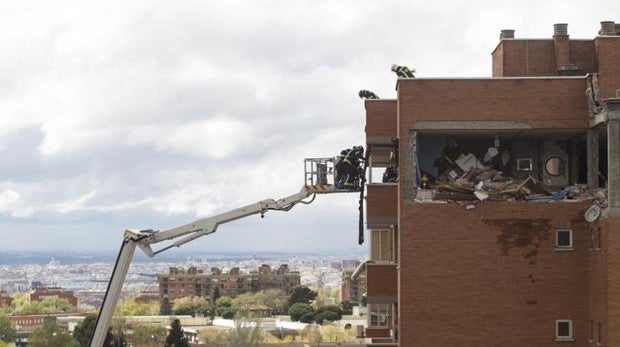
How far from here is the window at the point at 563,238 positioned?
28484 millimetres

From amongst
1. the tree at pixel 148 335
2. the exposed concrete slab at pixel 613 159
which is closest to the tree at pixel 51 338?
the tree at pixel 148 335

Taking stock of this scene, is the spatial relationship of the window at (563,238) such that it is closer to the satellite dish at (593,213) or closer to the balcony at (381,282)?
the satellite dish at (593,213)

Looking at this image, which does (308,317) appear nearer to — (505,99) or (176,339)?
(176,339)

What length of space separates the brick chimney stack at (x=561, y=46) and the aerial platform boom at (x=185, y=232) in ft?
20.8

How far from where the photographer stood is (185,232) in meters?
32.5

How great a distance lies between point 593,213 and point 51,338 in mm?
88053

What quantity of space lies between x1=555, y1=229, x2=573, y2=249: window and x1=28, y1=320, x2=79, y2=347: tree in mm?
82448

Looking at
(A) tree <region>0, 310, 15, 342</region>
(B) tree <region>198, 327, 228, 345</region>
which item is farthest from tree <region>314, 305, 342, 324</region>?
(A) tree <region>0, 310, 15, 342</region>

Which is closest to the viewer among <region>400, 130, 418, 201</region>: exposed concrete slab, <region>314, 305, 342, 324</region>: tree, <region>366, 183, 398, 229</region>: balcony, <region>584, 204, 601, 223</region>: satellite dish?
<region>584, 204, 601, 223</region>: satellite dish

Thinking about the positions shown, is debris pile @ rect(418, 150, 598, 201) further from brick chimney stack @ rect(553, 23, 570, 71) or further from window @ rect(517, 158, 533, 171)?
brick chimney stack @ rect(553, 23, 570, 71)

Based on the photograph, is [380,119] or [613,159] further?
[380,119]

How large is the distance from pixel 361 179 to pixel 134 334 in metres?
111

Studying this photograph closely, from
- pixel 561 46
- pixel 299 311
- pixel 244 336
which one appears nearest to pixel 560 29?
pixel 561 46

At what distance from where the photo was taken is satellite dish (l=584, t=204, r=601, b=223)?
2775cm
